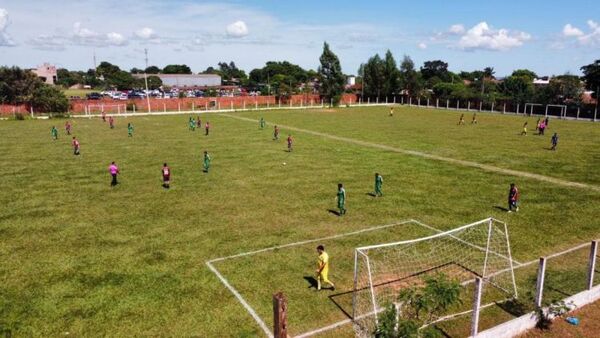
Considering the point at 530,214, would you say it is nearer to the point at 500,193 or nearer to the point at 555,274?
the point at 500,193

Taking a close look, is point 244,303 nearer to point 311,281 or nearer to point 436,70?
point 311,281

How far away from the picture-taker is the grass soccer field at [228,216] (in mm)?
12242

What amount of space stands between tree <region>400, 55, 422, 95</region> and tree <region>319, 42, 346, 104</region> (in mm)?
18030

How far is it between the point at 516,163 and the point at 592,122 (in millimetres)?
38800

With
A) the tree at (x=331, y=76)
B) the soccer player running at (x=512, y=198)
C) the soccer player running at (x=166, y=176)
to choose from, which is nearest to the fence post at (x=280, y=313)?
the soccer player running at (x=512, y=198)

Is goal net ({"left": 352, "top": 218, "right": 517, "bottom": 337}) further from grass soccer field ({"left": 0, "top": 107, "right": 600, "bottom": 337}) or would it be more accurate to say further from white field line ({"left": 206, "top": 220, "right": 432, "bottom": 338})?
white field line ({"left": 206, "top": 220, "right": 432, "bottom": 338})

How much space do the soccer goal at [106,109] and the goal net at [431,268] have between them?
66361mm

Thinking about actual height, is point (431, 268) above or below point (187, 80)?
below

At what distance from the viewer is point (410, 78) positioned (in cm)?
10338

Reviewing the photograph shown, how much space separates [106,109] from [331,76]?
45.3 meters

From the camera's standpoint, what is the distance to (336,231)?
18.2 metres

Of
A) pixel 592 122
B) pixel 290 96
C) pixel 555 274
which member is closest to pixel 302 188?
pixel 555 274

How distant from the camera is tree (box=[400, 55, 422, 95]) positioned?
338ft

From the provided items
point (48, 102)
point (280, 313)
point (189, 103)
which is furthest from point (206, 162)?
point (189, 103)
